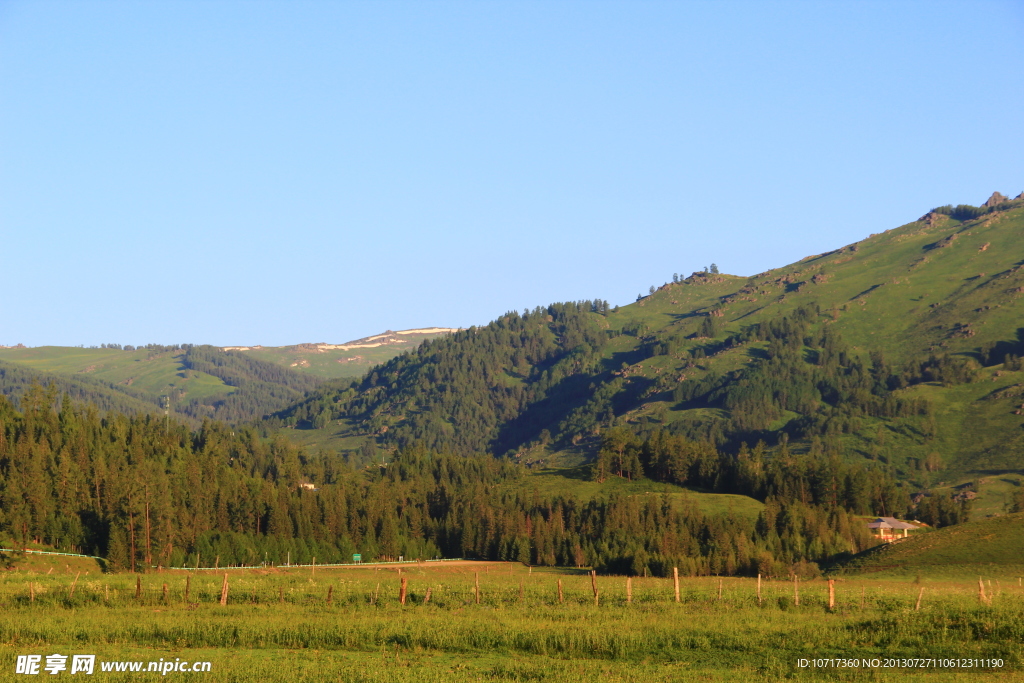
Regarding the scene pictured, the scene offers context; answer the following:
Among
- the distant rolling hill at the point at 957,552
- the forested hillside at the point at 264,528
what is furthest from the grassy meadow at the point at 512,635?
the forested hillside at the point at 264,528

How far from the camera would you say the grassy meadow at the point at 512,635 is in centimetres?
4756

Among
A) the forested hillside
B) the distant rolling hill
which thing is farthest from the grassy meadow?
the forested hillside

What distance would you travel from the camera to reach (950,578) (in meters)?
113

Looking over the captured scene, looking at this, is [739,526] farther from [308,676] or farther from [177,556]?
[308,676]

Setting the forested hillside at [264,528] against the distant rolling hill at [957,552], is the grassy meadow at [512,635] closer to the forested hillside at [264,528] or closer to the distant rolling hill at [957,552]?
the distant rolling hill at [957,552]

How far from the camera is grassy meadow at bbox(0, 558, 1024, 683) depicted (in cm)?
4756

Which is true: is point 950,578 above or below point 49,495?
below

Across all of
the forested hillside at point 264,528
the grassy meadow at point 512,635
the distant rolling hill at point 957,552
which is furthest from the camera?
the forested hillside at point 264,528

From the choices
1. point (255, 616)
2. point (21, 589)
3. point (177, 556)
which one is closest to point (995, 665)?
point (255, 616)

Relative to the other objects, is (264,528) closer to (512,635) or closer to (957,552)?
(957,552)

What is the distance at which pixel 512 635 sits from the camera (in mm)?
55625

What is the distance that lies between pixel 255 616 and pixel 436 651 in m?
15.7

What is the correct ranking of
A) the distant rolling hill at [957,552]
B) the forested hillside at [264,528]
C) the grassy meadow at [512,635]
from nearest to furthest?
the grassy meadow at [512,635]
the distant rolling hill at [957,552]
the forested hillside at [264,528]

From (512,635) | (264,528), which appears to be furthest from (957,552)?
(264,528)
